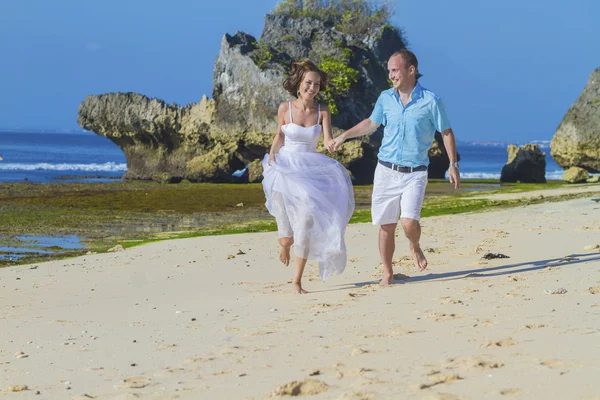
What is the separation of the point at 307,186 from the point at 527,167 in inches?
1116

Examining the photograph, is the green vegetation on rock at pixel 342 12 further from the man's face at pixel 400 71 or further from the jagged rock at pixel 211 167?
the man's face at pixel 400 71

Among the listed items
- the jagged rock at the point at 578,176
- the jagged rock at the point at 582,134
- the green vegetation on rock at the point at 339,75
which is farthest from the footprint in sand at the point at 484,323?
the green vegetation on rock at the point at 339,75

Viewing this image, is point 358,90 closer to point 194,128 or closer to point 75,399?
point 194,128

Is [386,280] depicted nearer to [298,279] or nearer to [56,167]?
[298,279]

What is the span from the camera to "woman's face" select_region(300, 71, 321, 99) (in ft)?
26.3

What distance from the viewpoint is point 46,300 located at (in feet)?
26.4

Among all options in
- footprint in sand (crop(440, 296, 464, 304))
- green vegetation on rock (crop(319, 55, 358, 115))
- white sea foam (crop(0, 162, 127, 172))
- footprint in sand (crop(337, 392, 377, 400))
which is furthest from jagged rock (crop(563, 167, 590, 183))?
white sea foam (crop(0, 162, 127, 172))

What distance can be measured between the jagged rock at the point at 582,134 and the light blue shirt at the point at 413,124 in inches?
1087

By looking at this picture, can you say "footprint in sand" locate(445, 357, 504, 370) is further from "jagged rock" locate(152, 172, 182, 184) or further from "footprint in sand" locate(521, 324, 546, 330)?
"jagged rock" locate(152, 172, 182, 184)

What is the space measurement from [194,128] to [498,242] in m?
29.7

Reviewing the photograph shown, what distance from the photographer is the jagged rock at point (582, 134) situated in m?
33.8

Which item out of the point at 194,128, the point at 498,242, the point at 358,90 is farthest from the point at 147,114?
the point at 498,242

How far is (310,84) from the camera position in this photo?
804 cm

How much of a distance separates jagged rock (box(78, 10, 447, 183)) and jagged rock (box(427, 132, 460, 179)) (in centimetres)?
25
